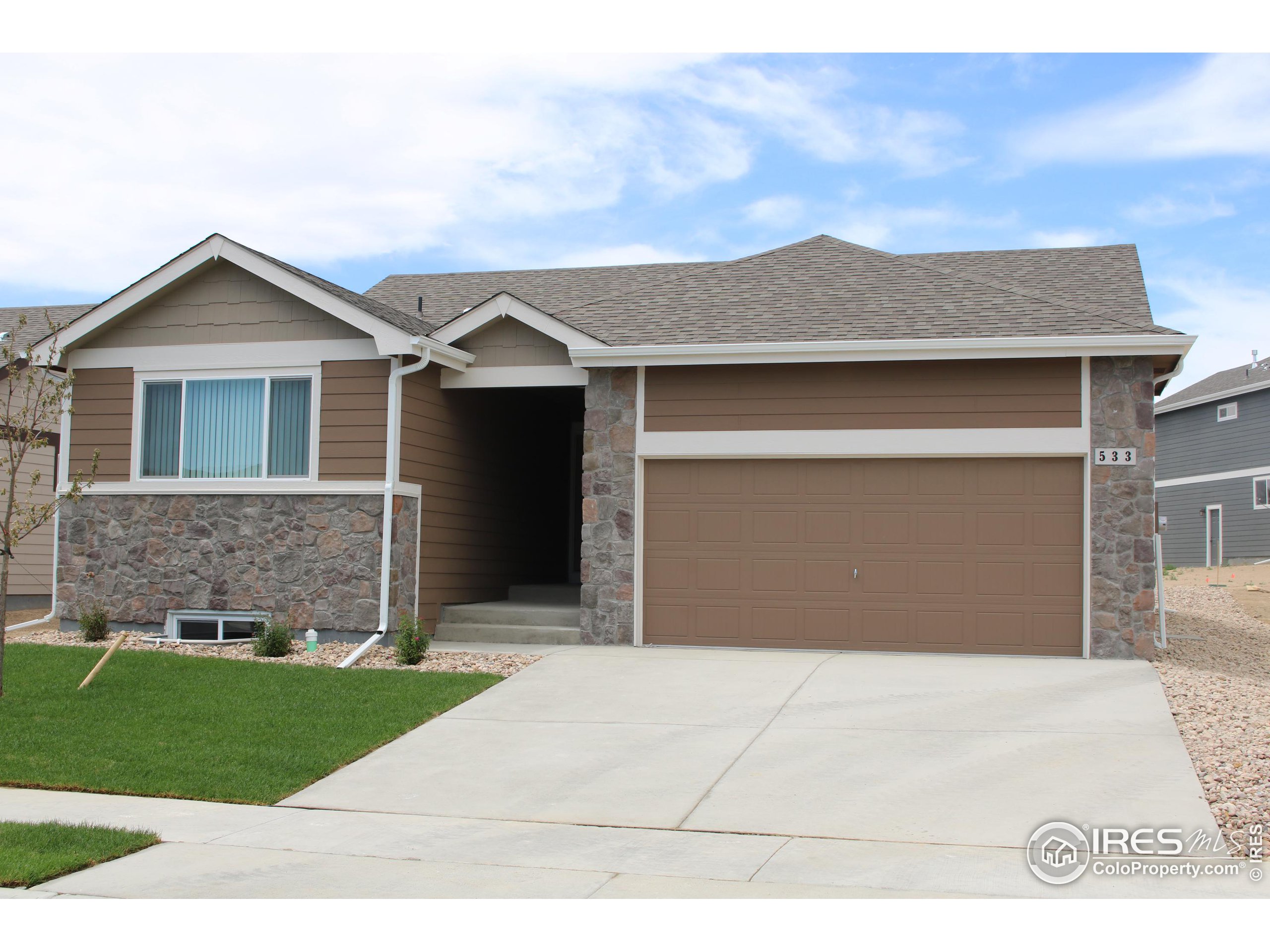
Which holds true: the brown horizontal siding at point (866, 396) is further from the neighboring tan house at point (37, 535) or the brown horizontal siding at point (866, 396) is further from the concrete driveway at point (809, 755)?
the neighboring tan house at point (37, 535)

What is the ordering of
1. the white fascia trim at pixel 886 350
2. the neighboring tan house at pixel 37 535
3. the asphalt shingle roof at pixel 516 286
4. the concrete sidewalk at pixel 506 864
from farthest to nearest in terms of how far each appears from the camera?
the neighboring tan house at pixel 37 535 < the asphalt shingle roof at pixel 516 286 < the white fascia trim at pixel 886 350 < the concrete sidewalk at pixel 506 864

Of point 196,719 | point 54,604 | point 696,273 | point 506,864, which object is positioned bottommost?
point 506,864

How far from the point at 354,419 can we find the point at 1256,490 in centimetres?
2424

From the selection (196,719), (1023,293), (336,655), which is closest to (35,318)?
(336,655)

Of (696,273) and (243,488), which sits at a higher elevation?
(696,273)

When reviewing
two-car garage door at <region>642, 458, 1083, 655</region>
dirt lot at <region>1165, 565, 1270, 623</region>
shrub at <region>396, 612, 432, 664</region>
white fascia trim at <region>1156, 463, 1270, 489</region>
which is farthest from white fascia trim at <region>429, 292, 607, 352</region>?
white fascia trim at <region>1156, 463, 1270, 489</region>

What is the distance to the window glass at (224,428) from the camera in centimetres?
1285

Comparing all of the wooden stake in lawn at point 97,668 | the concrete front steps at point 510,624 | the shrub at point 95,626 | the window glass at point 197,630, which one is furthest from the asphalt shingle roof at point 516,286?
the wooden stake in lawn at point 97,668

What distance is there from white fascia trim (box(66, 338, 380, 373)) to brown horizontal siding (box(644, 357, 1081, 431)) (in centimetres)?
364

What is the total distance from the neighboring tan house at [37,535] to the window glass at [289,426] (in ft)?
21.9

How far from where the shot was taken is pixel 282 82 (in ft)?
42.1

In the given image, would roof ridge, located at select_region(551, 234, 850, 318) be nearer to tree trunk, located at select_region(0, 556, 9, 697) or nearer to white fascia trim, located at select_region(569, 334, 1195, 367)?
white fascia trim, located at select_region(569, 334, 1195, 367)

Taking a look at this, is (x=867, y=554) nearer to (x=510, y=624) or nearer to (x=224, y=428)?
(x=510, y=624)

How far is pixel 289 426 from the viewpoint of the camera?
A: 12.8 m
